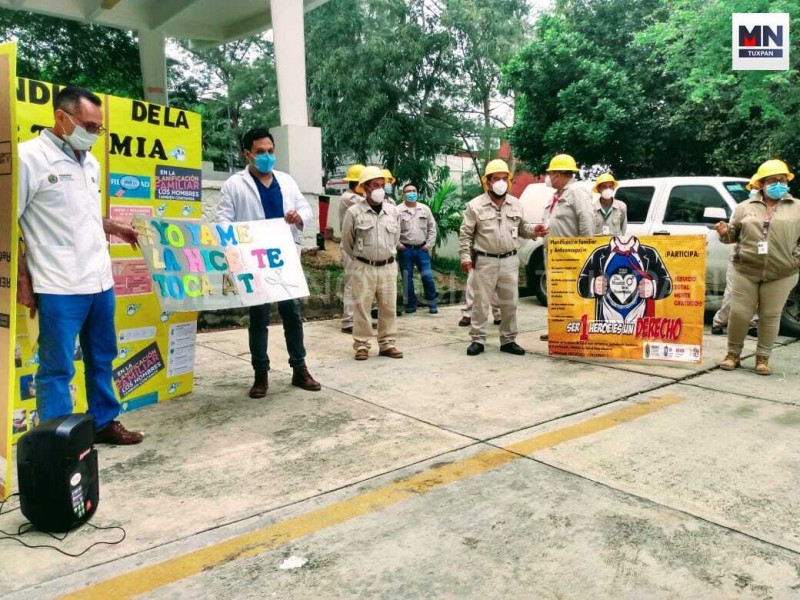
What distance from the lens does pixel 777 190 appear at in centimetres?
544

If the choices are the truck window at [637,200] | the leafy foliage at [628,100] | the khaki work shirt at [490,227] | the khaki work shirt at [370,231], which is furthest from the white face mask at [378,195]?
the leafy foliage at [628,100]

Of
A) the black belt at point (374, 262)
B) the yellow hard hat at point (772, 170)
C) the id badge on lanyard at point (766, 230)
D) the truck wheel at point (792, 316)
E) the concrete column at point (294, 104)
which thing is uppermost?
the concrete column at point (294, 104)

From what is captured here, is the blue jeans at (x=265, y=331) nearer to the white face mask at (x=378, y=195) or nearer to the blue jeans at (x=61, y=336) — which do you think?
the blue jeans at (x=61, y=336)

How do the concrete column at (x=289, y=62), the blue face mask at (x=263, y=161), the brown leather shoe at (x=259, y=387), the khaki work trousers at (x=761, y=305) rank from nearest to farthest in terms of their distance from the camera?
the blue face mask at (x=263, y=161)
the brown leather shoe at (x=259, y=387)
the khaki work trousers at (x=761, y=305)
the concrete column at (x=289, y=62)

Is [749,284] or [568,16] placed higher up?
[568,16]

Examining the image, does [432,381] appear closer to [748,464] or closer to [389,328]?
[389,328]

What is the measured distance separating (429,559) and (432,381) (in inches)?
112

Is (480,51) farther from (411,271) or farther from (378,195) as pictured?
(378,195)

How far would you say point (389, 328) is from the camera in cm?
638

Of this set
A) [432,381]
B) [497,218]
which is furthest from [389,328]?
[497,218]

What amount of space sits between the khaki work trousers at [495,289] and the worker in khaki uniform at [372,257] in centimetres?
84

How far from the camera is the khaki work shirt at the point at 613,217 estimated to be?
8.39 metres

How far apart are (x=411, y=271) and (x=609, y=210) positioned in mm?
2831

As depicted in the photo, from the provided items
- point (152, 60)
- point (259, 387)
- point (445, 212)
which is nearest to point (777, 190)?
point (259, 387)
